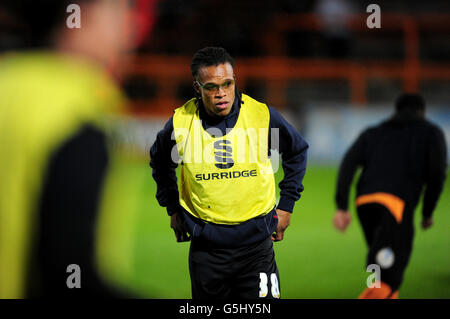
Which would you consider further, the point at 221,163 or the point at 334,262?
the point at 334,262

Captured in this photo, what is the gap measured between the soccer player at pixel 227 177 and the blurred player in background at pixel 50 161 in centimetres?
150

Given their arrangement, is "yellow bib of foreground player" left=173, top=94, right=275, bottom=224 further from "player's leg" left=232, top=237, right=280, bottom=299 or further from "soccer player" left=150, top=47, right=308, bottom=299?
"player's leg" left=232, top=237, right=280, bottom=299

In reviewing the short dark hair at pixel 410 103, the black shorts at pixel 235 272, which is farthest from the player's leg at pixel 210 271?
the short dark hair at pixel 410 103

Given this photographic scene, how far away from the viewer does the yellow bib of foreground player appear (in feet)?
8.96

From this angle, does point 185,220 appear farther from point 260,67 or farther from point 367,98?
point 367,98

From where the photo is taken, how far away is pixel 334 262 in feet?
16.4

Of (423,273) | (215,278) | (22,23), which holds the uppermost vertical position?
(22,23)

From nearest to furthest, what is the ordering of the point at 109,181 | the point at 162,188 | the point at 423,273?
1. the point at 109,181
2. the point at 162,188
3. the point at 423,273

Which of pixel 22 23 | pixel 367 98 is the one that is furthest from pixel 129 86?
pixel 22 23

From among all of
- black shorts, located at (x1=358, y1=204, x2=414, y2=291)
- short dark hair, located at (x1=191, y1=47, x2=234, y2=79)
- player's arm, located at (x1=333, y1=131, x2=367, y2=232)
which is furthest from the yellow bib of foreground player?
player's arm, located at (x1=333, y1=131, x2=367, y2=232)

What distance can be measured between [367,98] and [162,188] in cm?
1162

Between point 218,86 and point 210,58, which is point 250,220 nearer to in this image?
point 218,86

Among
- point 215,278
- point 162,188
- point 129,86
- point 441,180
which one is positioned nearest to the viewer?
point 215,278

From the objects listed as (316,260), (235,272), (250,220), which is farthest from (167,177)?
(316,260)
